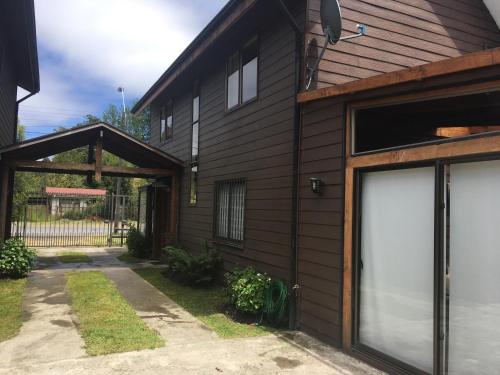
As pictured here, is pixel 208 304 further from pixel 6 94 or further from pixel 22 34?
pixel 6 94

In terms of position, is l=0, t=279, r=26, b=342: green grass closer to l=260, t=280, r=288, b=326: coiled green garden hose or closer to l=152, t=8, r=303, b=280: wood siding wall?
l=260, t=280, r=288, b=326: coiled green garden hose

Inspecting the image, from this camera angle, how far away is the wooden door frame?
3.54 m

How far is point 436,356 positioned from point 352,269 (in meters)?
1.28

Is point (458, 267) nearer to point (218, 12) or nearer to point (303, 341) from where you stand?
point (303, 341)

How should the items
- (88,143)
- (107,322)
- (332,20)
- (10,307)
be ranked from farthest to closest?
(88,143), (10,307), (107,322), (332,20)

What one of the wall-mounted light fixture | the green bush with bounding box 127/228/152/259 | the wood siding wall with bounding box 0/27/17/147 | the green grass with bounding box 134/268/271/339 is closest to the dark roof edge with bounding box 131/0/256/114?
the wall-mounted light fixture

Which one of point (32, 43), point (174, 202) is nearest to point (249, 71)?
point (174, 202)

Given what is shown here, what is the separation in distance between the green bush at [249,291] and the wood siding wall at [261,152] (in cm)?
34

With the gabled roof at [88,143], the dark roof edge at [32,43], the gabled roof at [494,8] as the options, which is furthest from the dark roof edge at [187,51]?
the gabled roof at [494,8]

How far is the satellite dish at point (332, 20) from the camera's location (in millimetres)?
5465

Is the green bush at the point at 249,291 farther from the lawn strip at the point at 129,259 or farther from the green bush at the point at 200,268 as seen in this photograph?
the lawn strip at the point at 129,259

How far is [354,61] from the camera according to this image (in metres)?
6.34

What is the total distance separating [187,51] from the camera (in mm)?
9797

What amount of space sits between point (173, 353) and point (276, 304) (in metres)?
1.73
